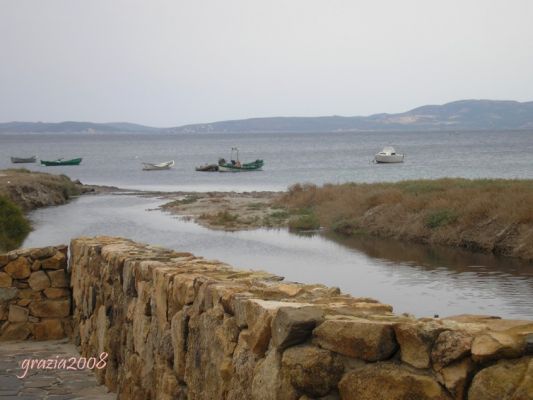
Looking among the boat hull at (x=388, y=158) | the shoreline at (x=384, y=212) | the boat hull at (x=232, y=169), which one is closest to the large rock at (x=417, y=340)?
the shoreline at (x=384, y=212)

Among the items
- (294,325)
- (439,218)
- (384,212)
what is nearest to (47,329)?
(294,325)

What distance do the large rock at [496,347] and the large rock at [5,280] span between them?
7766 mm

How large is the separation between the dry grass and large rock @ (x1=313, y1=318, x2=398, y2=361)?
17.9 metres

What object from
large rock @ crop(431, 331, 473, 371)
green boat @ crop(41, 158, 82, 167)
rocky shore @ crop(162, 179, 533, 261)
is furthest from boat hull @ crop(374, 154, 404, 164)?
large rock @ crop(431, 331, 473, 371)

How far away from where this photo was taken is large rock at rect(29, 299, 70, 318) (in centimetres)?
1019

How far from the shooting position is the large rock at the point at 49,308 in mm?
10188

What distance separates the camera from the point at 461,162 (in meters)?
86.4

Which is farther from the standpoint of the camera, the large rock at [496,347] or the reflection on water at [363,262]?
the reflection on water at [363,262]

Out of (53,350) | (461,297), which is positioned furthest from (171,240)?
(53,350)

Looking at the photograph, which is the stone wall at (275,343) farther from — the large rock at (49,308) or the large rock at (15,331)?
the large rock at (15,331)

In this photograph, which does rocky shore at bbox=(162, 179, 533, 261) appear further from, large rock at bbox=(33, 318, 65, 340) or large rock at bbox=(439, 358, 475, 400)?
large rock at bbox=(439, 358, 475, 400)

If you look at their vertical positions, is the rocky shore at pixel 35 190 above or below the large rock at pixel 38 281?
below

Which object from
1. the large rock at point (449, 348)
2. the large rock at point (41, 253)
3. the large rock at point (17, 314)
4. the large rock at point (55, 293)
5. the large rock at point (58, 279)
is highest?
the large rock at point (449, 348)

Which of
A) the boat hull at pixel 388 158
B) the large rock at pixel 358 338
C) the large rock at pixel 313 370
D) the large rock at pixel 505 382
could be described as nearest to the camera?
the large rock at pixel 505 382
